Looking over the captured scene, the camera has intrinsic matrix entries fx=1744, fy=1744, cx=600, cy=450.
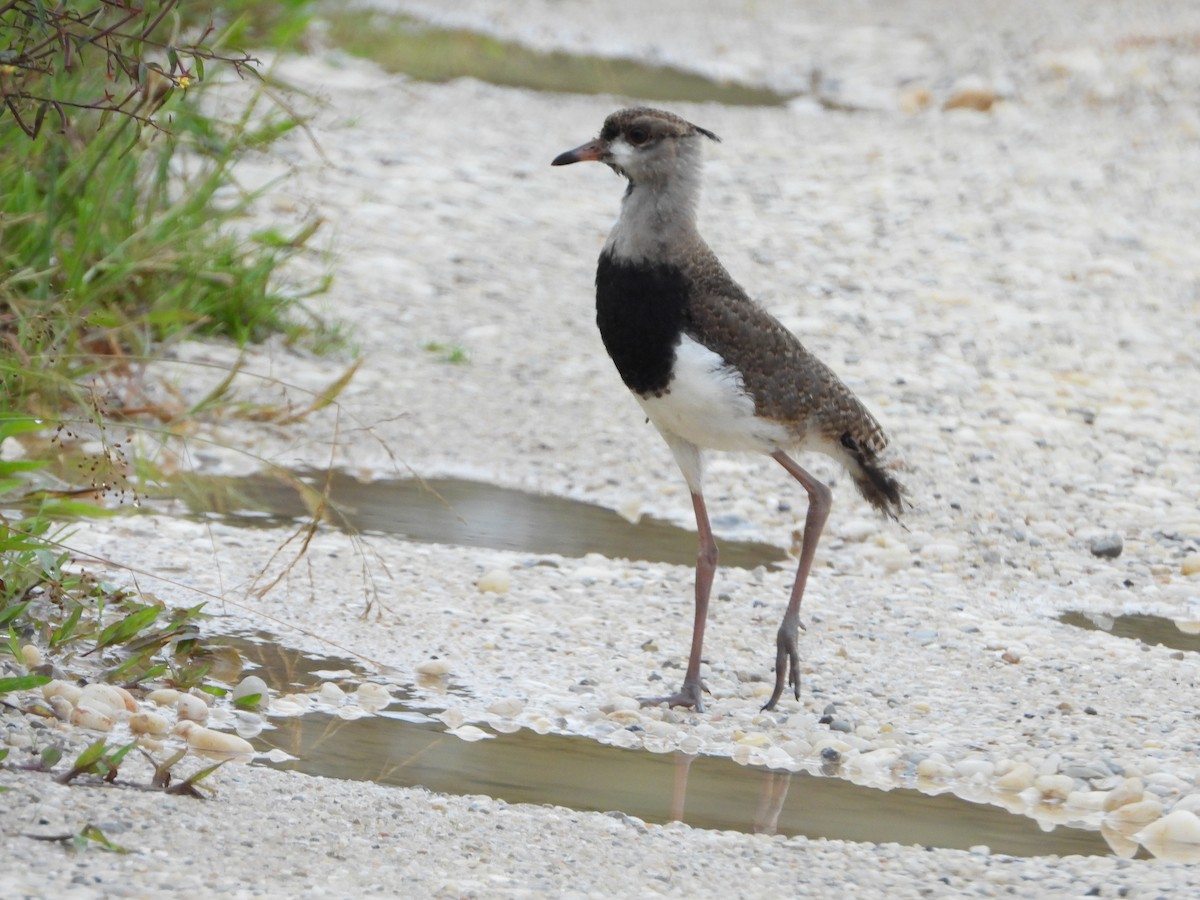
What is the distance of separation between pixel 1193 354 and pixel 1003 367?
1.08 metres

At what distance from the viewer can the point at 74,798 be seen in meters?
3.61

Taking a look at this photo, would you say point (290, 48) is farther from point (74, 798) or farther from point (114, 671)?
point (74, 798)

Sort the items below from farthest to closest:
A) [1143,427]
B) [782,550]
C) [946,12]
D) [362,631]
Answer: [946,12], [1143,427], [782,550], [362,631]

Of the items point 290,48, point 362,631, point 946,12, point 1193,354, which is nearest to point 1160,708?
point 362,631

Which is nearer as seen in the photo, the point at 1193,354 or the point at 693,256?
the point at 693,256

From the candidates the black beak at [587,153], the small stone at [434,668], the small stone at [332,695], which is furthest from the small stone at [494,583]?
the black beak at [587,153]

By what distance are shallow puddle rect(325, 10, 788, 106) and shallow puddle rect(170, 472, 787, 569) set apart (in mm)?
7163

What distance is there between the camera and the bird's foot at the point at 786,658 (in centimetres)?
493

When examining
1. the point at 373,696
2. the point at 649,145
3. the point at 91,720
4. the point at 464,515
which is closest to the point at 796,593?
the point at 373,696

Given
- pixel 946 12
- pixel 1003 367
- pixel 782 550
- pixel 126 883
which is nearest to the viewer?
pixel 126 883

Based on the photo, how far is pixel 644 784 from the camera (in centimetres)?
436

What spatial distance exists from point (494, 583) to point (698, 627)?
88cm

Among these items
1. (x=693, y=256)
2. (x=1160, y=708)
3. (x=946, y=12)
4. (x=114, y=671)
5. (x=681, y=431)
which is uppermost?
(x=946, y=12)

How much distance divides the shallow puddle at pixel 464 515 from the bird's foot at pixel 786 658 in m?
1.23
